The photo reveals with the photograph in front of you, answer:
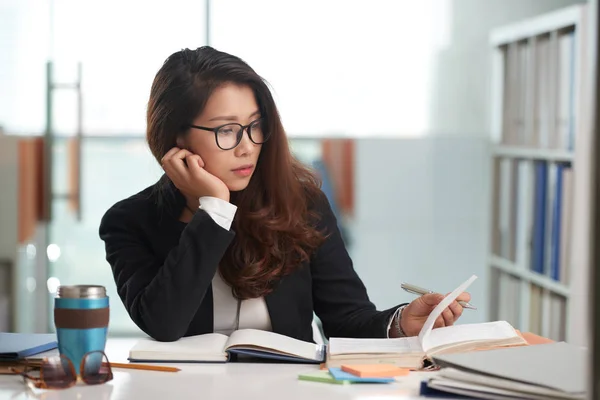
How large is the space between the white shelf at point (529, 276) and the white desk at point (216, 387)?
1909mm

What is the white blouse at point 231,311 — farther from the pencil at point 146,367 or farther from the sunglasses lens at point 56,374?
the sunglasses lens at point 56,374

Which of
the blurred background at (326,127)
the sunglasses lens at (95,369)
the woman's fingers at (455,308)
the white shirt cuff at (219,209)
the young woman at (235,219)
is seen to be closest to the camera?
the sunglasses lens at (95,369)

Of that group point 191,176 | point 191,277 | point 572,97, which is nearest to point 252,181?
point 191,176

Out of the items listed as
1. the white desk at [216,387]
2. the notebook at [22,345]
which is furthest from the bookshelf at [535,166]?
the notebook at [22,345]

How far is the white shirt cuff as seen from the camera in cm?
171

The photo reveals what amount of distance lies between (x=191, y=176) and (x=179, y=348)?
43 cm

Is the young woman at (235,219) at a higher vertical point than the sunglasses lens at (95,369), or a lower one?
higher

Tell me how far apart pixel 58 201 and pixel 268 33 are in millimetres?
1121

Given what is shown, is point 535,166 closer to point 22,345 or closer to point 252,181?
point 252,181

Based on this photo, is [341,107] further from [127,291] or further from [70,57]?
[127,291]

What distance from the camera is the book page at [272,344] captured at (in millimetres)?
1482

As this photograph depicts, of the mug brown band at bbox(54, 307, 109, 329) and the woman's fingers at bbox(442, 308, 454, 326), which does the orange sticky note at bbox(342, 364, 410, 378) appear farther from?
the mug brown band at bbox(54, 307, 109, 329)

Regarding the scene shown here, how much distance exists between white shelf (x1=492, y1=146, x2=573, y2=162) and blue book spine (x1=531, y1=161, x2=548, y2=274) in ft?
0.13

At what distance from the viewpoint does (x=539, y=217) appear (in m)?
3.36
